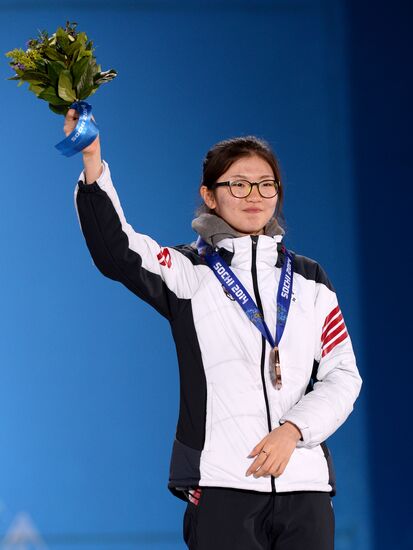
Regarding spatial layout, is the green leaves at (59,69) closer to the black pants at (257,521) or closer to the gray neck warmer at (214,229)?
the gray neck warmer at (214,229)

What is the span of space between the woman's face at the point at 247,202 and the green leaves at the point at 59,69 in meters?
0.36

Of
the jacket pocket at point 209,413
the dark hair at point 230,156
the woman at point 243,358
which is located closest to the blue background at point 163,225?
the dark hair at point 230,156

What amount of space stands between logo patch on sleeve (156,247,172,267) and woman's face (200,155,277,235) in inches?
6.2

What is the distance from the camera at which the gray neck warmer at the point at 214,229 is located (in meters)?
2.06

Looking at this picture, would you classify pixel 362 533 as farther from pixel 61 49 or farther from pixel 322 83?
pixel 61 49

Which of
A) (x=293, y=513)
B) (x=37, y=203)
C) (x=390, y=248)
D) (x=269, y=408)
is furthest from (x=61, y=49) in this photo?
(x=390, y=248)

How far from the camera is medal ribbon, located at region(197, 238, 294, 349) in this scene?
6.32ft

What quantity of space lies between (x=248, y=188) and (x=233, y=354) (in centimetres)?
33

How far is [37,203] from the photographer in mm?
3598

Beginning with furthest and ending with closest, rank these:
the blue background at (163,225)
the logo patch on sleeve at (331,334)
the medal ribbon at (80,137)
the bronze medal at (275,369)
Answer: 1. the blue background at (163,225)
2. the logo patch on sleeve at (331,334)
3. the bronze medal at (275,369)
4. the medal ribbon at (80,137)

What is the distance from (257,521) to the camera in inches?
72.7

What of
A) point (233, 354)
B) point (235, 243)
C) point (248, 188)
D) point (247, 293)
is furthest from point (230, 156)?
point (233, 354)

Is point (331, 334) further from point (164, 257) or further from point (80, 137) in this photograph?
point (80, 137)

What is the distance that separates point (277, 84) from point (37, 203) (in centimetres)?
90
